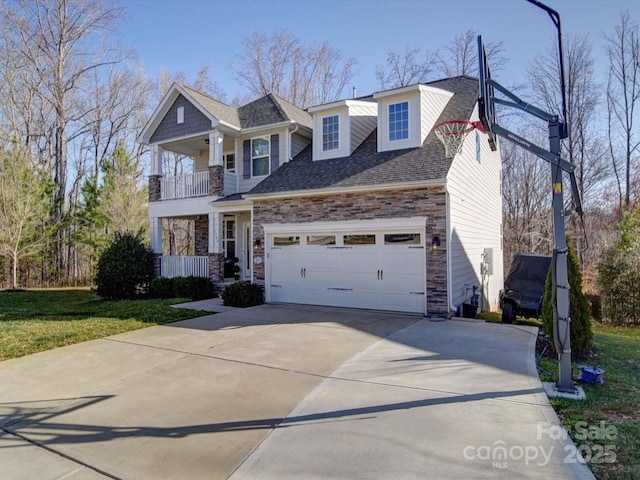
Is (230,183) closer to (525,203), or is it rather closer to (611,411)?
(611,411)

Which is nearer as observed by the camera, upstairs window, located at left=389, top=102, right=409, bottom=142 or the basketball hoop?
the basketball hoop

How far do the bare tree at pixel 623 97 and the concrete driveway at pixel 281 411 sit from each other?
2252 centimetres

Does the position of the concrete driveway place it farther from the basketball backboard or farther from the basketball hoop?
the basketball hoop

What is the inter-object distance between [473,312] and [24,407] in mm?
10097

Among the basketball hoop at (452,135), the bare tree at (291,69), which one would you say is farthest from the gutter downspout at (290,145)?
the bare tree at (291,69)

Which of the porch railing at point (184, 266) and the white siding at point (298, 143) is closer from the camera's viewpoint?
the white siding at point (298, 143)

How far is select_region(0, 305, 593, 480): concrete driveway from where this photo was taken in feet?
10.8

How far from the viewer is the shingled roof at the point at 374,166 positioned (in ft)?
34.0

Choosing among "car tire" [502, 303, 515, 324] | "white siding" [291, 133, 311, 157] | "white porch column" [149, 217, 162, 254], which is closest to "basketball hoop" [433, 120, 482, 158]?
"car tire" [502, 303, 515, 324]

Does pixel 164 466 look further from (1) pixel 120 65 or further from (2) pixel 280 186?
(1) pixel 120 65

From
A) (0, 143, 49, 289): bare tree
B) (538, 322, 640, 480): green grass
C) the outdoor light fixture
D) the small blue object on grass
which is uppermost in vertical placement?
(0, 143, 49, 289): bare tree

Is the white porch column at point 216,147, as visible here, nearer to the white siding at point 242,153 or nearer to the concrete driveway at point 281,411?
the white siding at point 242,153

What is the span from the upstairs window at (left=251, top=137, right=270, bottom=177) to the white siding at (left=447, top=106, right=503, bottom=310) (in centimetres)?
727

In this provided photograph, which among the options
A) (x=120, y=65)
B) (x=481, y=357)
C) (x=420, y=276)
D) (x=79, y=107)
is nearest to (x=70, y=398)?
(x=481, y=357)
